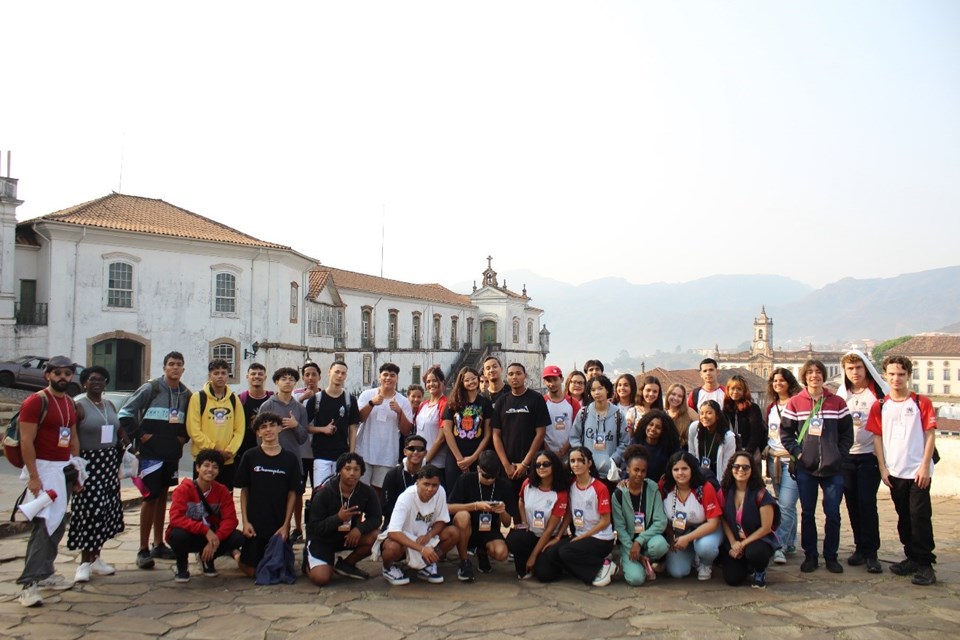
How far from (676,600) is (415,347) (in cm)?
3622

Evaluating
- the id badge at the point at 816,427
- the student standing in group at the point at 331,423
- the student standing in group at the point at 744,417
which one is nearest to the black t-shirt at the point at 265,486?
the student standing in group at the point at 331,423

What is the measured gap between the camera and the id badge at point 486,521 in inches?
237

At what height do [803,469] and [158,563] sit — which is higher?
[803,469]

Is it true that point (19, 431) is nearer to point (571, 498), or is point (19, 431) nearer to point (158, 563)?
point (158, 563)

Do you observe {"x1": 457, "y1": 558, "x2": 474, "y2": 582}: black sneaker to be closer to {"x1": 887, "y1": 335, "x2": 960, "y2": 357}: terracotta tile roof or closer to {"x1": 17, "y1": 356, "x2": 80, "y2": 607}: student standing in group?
{"x1": 17, "y1": 356, "x2": 80, "y2": 607}: student standing in group

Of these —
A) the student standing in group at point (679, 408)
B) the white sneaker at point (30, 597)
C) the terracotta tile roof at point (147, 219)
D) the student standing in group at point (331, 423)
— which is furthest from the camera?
the terracotta tile roof at point (147, 219)

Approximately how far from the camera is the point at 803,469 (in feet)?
19.9

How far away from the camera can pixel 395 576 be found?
18.7 feet

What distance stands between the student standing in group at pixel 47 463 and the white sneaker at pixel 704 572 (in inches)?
184

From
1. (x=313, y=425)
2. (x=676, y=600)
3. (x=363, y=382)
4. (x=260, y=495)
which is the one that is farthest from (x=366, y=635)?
(x=363, y=382)

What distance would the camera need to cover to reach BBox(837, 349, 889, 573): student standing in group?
5.95 m

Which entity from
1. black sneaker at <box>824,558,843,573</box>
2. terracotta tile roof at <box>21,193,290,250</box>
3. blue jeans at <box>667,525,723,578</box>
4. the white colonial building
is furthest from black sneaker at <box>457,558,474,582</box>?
terracotta tile roof at <box>21,193,290,250</box>

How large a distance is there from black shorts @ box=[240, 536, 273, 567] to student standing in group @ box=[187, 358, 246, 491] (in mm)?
675

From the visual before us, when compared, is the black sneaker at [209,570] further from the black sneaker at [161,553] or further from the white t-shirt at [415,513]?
the white t-shirt at [415,513]
